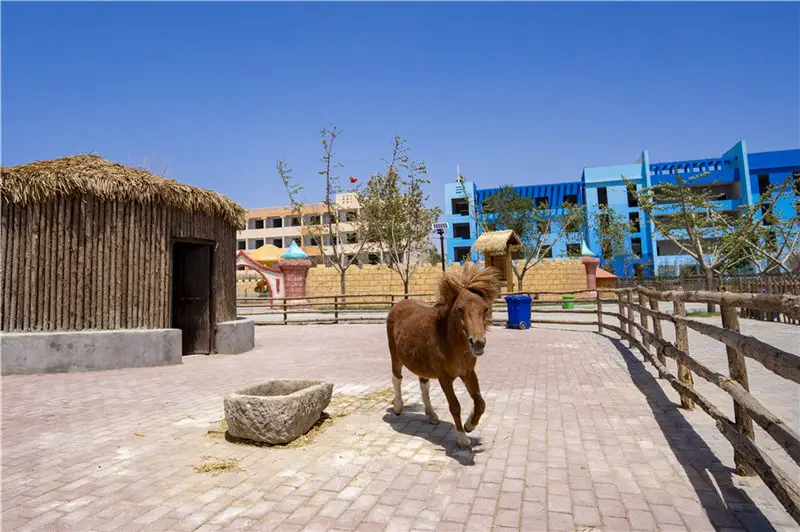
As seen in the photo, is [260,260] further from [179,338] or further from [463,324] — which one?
[463,324]

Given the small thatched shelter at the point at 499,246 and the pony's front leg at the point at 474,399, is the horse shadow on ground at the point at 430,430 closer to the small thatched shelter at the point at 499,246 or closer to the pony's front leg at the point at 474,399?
the pony's front leg at the point at 474,399

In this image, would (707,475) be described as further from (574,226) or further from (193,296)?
(574,226)

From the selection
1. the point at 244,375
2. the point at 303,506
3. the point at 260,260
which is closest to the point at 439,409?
the point at 303,506

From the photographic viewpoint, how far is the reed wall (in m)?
8.23

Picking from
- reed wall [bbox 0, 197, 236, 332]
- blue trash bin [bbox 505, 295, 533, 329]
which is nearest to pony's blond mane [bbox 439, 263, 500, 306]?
reed wall [bbox 0, 197, 236, 332]

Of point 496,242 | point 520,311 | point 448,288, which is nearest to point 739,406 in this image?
point 448,288

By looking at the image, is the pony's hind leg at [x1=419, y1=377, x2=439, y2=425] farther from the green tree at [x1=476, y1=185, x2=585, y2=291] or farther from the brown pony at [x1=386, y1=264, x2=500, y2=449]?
the green tree at [x1=476, y1=185, x2=585, y2=291]

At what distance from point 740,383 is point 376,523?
9.50 feet

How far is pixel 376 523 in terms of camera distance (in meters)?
2.79

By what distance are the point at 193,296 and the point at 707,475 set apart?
1024cm

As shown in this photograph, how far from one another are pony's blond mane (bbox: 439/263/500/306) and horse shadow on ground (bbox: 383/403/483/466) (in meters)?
1.31

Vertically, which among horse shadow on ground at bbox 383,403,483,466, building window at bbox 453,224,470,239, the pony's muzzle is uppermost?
building window at bbox 453,224,470,239

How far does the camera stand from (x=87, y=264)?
8.46 m

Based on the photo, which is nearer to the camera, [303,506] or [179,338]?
[303,506]
